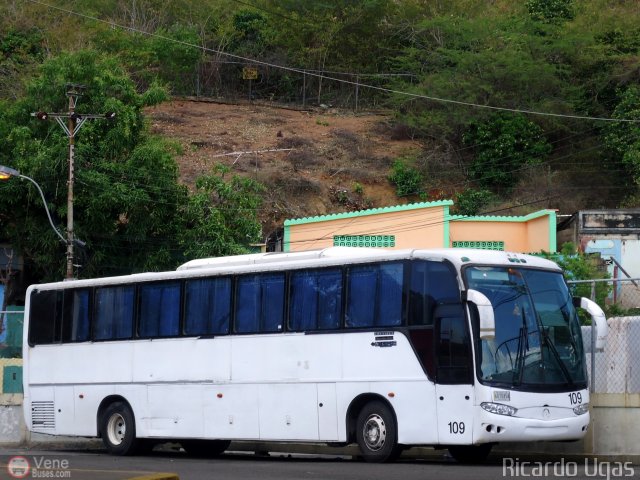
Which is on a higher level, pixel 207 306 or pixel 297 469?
pixel 207 306

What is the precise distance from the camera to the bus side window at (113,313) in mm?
19984

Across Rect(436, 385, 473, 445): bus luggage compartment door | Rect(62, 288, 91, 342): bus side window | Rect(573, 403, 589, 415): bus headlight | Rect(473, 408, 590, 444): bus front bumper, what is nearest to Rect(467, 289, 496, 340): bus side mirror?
Rect(436, 385, 473, 445): bus luggage compartment door

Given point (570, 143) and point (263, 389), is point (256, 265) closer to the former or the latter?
point (263, 389)

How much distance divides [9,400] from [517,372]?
524 inches

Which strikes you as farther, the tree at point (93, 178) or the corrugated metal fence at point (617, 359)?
the tree at point (93, 178)

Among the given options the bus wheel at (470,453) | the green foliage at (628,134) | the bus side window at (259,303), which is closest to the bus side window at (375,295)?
the bus side window at (259,303)

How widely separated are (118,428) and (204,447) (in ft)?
5.63

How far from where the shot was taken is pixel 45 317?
21469 millimetres

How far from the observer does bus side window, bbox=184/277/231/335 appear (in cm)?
1847

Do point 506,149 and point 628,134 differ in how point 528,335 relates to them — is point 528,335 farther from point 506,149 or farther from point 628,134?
point 506,149

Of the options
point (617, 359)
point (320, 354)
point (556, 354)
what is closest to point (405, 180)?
point (617, 359)

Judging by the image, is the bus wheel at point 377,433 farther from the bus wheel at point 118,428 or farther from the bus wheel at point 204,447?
the bus wheel at point 118,428

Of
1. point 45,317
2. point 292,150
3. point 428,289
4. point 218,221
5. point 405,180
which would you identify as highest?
point 292,150

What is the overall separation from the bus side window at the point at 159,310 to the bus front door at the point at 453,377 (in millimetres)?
5762
